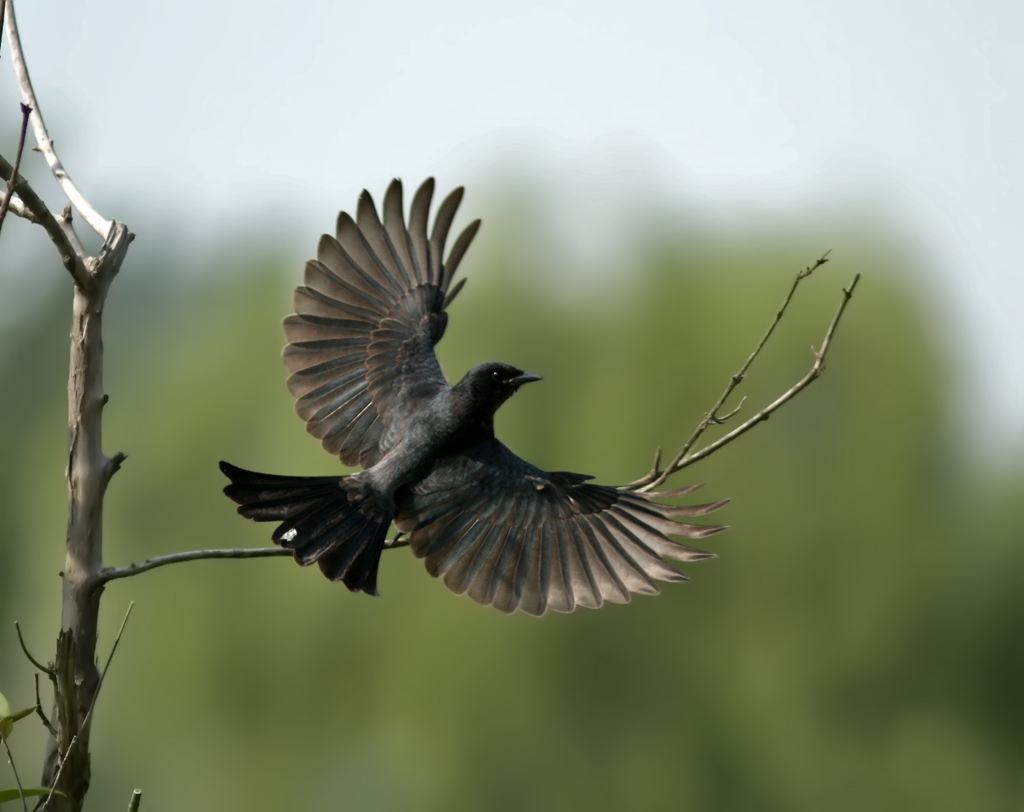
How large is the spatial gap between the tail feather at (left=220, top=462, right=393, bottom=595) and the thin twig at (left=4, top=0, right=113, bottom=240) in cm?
120

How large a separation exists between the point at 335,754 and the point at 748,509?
643 centimetres

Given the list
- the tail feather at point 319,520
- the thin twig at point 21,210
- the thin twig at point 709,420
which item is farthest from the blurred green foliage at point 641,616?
the thin twig at point 21,210

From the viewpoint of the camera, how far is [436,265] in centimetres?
686

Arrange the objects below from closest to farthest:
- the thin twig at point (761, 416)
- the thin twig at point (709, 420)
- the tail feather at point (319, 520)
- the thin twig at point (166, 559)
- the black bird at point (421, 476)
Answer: the thin twig at point (166, 559) < the thin twig at point (761, 416) < the thin twig at point (709, 420) < the tail feather at point (319, 520) < the black bird at point (421, 476)

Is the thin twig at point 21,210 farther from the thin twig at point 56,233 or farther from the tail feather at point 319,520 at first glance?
the tail feather at point 319,520

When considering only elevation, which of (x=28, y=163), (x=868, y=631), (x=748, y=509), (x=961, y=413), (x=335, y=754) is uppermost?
(x=28, y=163)

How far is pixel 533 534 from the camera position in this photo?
5.87 meters

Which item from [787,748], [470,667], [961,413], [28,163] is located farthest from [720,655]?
[28,163]

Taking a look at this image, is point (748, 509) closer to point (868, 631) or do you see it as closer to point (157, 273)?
point (868, 631)

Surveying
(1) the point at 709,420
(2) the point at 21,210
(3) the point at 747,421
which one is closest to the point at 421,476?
(1) the point at 709,420

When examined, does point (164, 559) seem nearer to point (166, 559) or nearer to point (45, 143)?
point (166, 559)

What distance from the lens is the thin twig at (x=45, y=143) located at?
13.6 ft

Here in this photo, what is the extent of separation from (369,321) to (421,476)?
3.55 ft

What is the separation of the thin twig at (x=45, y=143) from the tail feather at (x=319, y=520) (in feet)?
3.95
